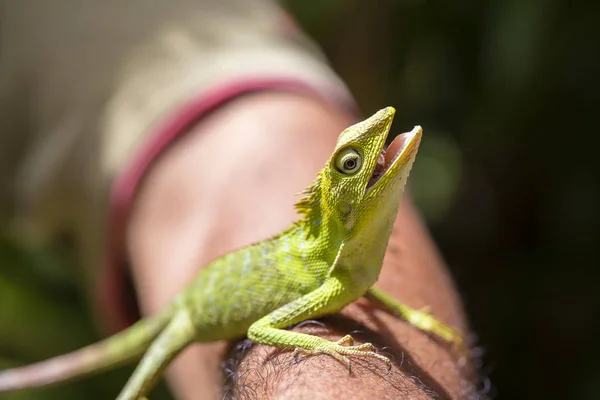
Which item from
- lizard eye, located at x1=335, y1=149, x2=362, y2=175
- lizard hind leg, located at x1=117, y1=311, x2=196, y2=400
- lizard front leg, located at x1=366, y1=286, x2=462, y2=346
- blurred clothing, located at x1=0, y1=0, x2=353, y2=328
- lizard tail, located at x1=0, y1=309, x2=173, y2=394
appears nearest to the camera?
lizard eye, located at x1=335, y1=149, x2=362, y2=175

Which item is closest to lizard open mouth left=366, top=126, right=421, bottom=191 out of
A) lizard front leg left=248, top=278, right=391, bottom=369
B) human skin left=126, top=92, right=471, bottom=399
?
lizard front leg left=248, top=278, right=391, bottom=369

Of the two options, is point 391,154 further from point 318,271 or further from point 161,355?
point 161,355

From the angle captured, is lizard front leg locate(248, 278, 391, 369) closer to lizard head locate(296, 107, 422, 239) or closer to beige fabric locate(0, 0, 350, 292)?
lizard head locate(296, 107, 422, 239)

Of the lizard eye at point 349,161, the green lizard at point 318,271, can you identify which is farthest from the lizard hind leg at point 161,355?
the lizard eye at point 349,161

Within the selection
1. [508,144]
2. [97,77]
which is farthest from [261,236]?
[508,144]

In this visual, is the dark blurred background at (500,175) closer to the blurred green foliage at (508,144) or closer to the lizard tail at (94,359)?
the blurred green foliage at (508,144)
